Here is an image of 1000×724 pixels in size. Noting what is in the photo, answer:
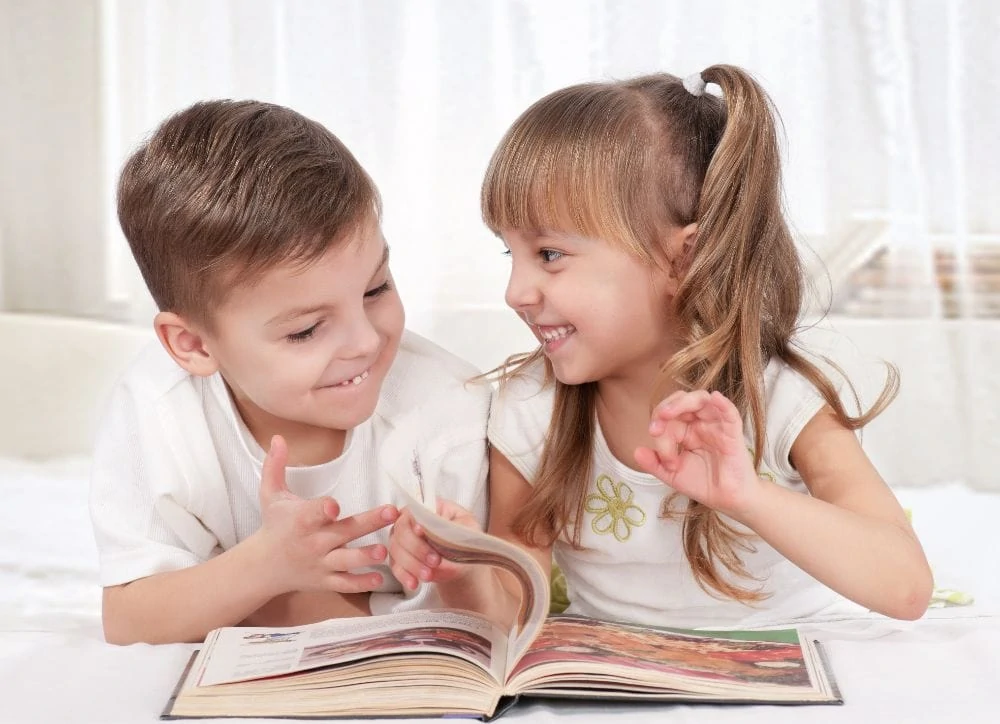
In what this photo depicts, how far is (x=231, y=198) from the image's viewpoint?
1.12 metres

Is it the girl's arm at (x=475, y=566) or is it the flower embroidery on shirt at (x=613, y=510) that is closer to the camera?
the girl's arm at (x=475, y=566)

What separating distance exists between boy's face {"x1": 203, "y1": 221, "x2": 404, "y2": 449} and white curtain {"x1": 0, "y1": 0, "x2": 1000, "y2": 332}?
111cm

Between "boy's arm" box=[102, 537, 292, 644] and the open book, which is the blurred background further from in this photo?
the open book

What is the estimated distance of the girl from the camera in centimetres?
118

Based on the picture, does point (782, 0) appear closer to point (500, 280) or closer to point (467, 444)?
point (500, 280)

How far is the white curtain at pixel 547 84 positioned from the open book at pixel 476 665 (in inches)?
53.5

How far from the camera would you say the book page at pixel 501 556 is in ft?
2.89

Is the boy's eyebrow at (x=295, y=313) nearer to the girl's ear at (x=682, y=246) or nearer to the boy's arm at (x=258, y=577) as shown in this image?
the boy's arm at (x=258, y=577)

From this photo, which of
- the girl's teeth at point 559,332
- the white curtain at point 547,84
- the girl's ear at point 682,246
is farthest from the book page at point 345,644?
the white curtain at point 547,84

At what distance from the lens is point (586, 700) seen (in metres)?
0.94

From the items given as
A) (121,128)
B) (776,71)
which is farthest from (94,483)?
(776,71)

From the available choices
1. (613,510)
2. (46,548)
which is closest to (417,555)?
(613,510)

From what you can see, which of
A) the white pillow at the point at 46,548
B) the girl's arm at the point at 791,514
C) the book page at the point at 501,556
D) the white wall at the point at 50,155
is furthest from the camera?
the white wall at the point at 50,155

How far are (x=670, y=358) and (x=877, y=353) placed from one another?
1193 millimetres
